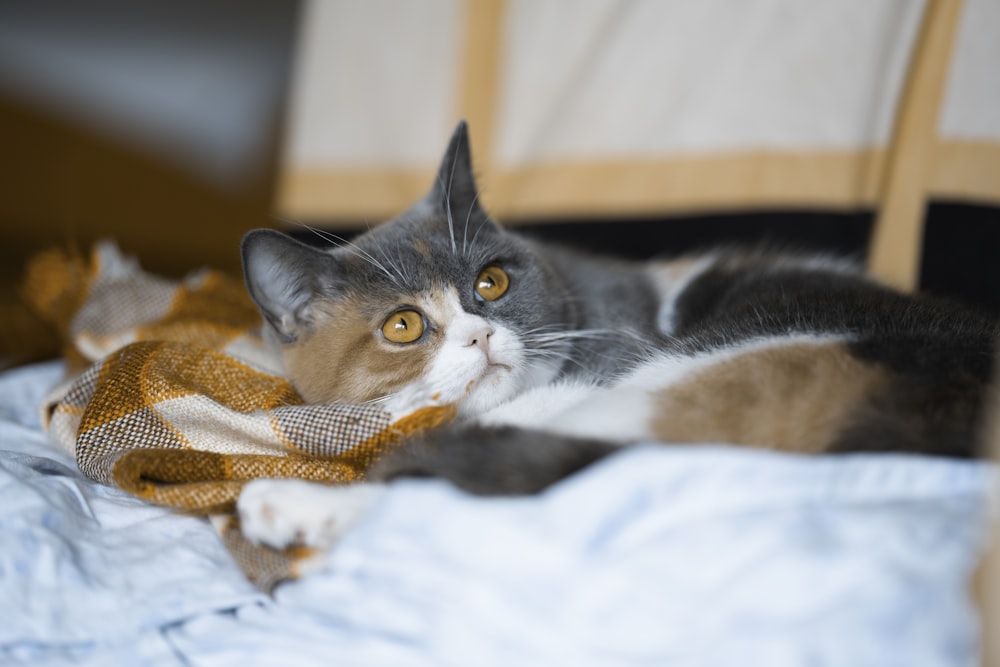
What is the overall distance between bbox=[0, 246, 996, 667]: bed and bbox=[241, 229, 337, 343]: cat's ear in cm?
51

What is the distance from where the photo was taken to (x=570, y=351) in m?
1.32

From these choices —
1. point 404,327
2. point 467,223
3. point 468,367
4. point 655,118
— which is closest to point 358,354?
point 404,327

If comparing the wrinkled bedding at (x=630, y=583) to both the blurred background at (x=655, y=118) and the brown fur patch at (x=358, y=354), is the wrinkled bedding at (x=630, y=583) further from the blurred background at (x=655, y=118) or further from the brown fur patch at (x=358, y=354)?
the blurred background at (x=655, y=118)

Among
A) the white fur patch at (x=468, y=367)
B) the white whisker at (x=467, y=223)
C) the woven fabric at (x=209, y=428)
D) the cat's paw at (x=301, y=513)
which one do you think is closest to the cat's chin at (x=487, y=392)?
the white fur patch at (x=468, y=367)

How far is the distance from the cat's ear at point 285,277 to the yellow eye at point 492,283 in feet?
0.80

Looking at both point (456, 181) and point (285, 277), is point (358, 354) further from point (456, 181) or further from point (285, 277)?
point (456, 181)

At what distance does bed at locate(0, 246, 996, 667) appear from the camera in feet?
2.06

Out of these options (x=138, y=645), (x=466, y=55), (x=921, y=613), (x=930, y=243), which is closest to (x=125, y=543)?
(x=138, y=645)

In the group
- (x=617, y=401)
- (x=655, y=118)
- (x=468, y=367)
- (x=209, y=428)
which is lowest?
(x=209, y=428)

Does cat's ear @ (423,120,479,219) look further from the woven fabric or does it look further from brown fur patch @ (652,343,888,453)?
brown fur patch @ (652,343,888,453)

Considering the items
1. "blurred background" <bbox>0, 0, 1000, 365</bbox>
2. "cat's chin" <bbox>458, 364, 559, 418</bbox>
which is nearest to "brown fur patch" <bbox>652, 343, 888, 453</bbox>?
"cat's chin" <bbox>458, 364, 559, 418</bbox>

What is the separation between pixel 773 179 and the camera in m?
1.82

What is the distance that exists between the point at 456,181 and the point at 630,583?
0.92m

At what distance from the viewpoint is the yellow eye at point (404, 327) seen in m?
1.17
